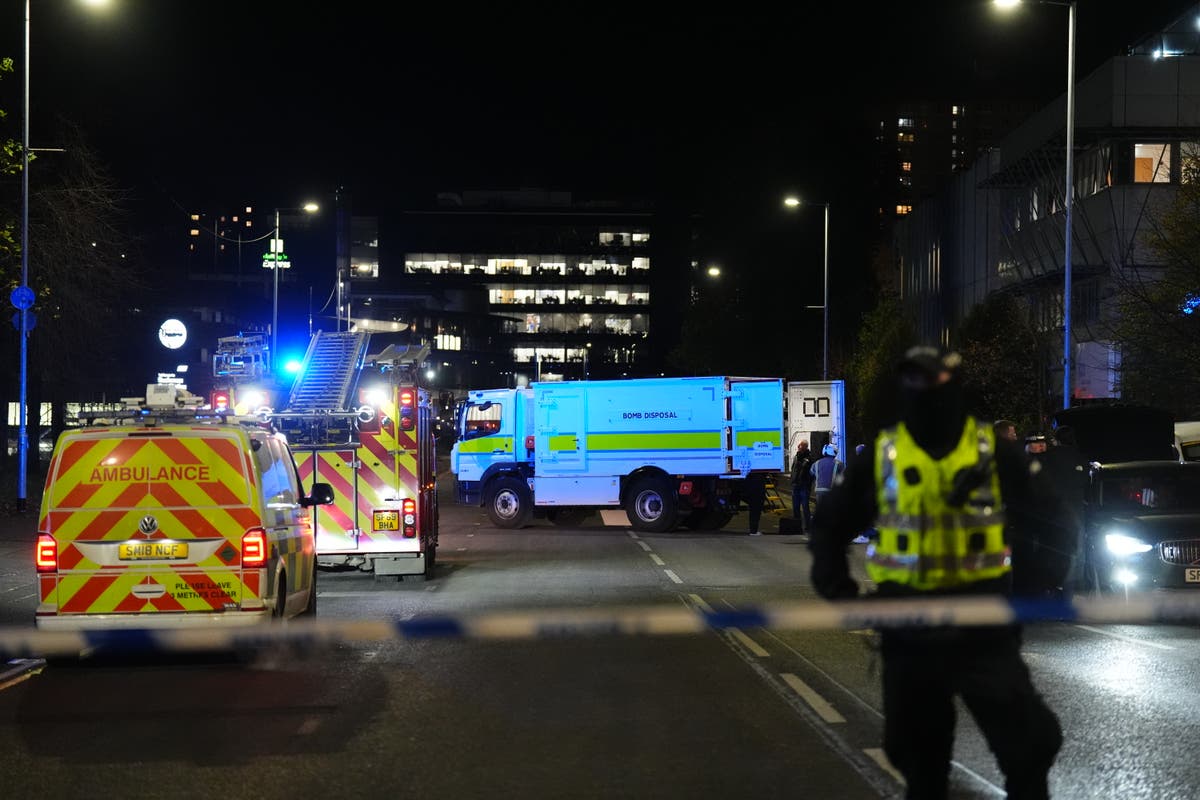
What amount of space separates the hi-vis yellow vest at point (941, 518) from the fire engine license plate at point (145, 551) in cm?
760

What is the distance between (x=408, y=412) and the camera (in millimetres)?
18328

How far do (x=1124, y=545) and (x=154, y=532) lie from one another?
9.19 meters

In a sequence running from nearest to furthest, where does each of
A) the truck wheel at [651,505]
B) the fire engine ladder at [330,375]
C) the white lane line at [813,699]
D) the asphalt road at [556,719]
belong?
the asphalt road at [556,719] → the white lane line at [813,699] → the fire engine ladder at [330,375] → the truck wheel at [651,505]

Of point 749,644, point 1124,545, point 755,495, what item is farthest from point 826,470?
point 749,644

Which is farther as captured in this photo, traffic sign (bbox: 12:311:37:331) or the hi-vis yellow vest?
traffic sign (bbox: 12:311:37:331)

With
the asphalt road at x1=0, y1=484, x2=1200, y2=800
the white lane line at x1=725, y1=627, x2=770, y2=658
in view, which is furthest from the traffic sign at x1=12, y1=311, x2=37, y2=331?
the white lane line at x1=725, y1=627, x2=770, y2=658

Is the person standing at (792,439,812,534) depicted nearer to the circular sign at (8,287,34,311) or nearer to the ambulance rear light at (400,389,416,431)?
the ambulance rear light at (400,389,416,431)

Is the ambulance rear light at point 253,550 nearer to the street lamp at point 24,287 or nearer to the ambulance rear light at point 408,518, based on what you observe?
the ambulance rear light at point 408,518

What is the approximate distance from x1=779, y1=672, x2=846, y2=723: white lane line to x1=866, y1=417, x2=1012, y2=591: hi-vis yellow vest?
4.26 m

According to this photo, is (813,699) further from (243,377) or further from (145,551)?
(243,377)

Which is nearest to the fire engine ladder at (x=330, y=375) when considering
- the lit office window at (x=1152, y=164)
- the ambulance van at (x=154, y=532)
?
the ambulance van at (x=154, y=532)

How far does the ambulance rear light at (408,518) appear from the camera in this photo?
18266 millimetres

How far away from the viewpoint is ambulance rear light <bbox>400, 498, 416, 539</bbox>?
18.3m

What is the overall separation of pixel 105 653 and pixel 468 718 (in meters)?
4.37
